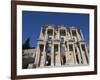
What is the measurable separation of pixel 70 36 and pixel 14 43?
51 cm

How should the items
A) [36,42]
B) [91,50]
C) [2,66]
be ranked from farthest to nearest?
[91,50], [36,42], [2,66]

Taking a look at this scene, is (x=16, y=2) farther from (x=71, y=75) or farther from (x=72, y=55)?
(x=71, y=75)

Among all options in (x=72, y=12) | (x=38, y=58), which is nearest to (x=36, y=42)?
(x=38, y=58)

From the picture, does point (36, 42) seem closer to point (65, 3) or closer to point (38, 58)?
point (38, 58)

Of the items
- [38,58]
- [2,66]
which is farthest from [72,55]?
[2,66]

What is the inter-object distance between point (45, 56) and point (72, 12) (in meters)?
0.46

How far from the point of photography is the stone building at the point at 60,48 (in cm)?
178

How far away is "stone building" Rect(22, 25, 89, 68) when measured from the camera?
1780 mm

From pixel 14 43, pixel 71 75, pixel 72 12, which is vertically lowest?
pixel 71 75

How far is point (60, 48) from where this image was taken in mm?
1821

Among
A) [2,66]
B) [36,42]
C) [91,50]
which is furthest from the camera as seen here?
[91,50]

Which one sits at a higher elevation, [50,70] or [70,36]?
[70,36]

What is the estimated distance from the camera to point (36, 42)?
1.77 metres

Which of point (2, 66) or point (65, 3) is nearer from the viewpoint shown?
point (2, 66)
